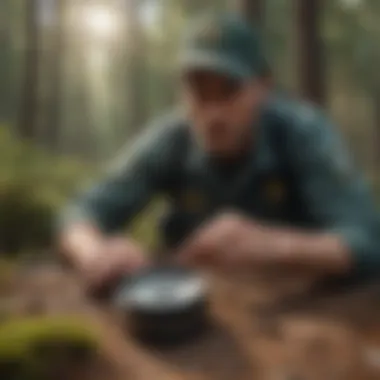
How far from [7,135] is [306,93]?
0.31 m

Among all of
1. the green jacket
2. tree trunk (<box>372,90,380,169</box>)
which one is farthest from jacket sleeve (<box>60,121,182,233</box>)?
tree trunk (<box>372,90,380,169</box>)

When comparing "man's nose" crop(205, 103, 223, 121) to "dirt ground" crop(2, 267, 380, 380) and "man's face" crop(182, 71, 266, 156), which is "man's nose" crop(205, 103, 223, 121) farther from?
"dirt ground" crop(2, 267, 380, 380)

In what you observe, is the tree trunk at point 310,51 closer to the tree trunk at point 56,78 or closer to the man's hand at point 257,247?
the man's hand at point 257,247

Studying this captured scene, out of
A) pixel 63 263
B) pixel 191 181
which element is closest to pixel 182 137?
pixel 191 181

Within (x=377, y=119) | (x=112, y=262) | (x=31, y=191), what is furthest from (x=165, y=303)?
(x=377, y=119)

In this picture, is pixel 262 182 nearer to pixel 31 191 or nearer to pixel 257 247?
pixel 257 247

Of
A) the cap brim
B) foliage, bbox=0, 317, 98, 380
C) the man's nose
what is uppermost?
the cap brim

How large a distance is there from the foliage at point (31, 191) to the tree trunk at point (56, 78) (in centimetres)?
2

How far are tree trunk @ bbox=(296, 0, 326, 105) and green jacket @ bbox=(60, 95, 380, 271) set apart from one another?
0.06 ft

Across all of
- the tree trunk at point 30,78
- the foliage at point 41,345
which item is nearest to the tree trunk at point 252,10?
the tree trunk at point 30,78

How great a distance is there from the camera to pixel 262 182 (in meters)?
0.91

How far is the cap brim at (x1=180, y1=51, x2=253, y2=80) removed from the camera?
89cm

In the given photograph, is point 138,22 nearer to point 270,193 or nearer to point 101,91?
point 101,91

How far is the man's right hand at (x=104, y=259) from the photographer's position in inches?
34.4
